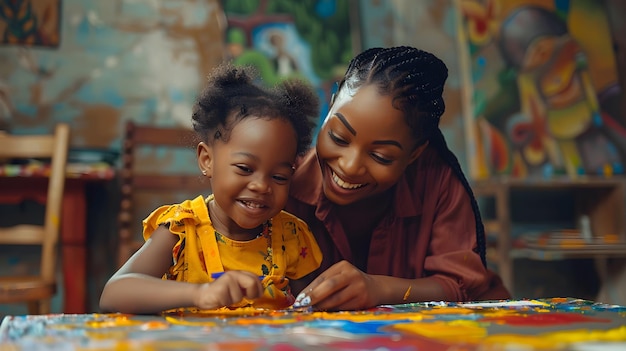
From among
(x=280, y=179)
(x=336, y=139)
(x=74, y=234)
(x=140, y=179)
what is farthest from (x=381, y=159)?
(x=140, y=179)

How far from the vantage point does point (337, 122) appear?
1327 millimetres

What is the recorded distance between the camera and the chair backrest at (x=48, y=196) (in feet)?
7.89

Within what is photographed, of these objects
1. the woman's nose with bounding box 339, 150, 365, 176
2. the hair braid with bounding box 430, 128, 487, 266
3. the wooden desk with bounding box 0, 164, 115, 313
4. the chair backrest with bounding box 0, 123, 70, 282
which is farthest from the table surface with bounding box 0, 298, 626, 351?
the wooden desk with bounding box 0, 164, 115, 313

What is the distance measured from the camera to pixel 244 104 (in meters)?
1.27

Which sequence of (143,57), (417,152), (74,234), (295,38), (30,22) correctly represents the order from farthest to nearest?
1. (295,38)
2. (143,57)
3. (30,22)
4. (74,234)
5. (417,152)

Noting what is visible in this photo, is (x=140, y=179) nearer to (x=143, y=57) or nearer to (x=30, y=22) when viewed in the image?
(x=143, y=57)

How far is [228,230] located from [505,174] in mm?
2656

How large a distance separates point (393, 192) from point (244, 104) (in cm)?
44

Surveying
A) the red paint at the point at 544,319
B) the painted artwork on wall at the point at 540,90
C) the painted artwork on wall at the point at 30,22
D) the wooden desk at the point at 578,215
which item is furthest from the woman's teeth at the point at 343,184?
the painted artwork on wall at the point at 30,22

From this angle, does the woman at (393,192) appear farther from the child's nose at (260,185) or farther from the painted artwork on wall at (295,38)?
the painted artwork on wall at (295,38)

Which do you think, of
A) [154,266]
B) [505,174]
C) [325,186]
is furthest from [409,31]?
[154,266]

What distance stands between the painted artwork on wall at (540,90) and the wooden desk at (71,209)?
2110 millimetres

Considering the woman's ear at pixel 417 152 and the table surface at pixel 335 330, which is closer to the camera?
the table surface at pixel 335 330

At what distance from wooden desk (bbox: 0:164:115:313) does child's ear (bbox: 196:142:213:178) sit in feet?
5.68
